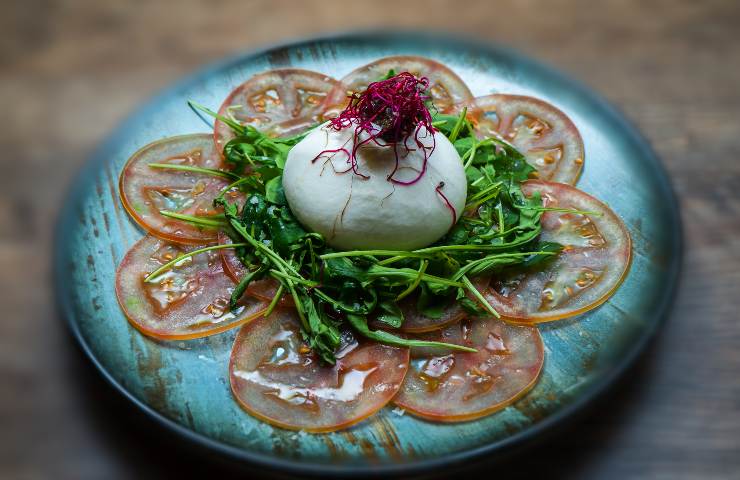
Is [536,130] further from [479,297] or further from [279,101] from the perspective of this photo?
[279,101]

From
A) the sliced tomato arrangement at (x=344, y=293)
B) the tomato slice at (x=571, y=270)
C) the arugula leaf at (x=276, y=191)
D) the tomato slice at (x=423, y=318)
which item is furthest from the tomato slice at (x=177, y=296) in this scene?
the tomato slice at (x=571, y=270)

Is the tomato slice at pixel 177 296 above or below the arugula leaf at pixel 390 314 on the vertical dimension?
above

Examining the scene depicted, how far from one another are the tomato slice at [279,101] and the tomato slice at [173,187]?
0.44 ft

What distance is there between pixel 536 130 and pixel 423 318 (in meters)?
0.98

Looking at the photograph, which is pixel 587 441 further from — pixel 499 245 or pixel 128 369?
pixel 128 369

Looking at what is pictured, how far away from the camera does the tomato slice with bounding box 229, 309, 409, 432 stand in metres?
1.79

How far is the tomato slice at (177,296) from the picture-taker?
1.97 metres

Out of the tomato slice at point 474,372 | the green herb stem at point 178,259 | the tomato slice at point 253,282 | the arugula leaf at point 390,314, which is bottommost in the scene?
the tomato slice at point 474,372

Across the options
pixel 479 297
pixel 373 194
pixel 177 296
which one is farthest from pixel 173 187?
pixel 479 297

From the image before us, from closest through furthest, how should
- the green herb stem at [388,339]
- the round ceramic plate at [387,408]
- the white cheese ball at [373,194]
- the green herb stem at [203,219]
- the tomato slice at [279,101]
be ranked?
the round ceramic plate at [387,408] < the green herb stem at [388,339] < the white cheese ball at [373,194] < the green herb stem at [203,219] < the tomato slice at [279,101]

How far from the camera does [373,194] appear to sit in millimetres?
1994

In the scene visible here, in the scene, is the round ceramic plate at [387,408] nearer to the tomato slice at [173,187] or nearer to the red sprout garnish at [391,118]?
the tomato slice at [173,187]

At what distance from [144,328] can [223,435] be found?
0.43m

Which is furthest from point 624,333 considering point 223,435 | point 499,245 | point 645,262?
point 223,435
